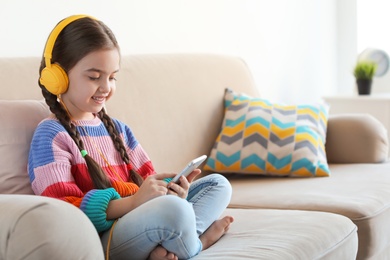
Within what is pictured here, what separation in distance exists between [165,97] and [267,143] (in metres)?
0.42

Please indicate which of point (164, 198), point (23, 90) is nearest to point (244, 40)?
point (23, 90)

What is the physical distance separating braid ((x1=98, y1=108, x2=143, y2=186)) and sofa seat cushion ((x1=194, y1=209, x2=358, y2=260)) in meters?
0.28

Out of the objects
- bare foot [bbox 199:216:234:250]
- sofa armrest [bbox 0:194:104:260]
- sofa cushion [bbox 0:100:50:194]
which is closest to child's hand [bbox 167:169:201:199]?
bare foot [bbox 199:216:234:250]

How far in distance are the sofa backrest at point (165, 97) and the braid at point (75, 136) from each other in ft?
0.22

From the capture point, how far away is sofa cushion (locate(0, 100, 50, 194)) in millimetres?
1835

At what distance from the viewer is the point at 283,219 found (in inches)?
79.4

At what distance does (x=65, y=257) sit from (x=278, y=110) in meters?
1.68

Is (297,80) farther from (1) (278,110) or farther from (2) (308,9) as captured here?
(1) (278,110)

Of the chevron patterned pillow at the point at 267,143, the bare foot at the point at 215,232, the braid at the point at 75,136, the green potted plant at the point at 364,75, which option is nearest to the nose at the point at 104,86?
the braid at the point at 75,136

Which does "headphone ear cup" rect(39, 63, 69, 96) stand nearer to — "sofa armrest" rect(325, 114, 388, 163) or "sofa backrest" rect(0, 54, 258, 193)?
"sofa backrest" rect(0, 54, 258, 193)

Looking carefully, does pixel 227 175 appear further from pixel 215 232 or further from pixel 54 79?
pixel 54 79

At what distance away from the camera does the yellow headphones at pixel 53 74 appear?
187cm

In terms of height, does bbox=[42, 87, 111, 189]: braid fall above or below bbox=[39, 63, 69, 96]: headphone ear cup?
below

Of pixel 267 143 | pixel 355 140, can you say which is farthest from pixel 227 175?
pixel 355 140
